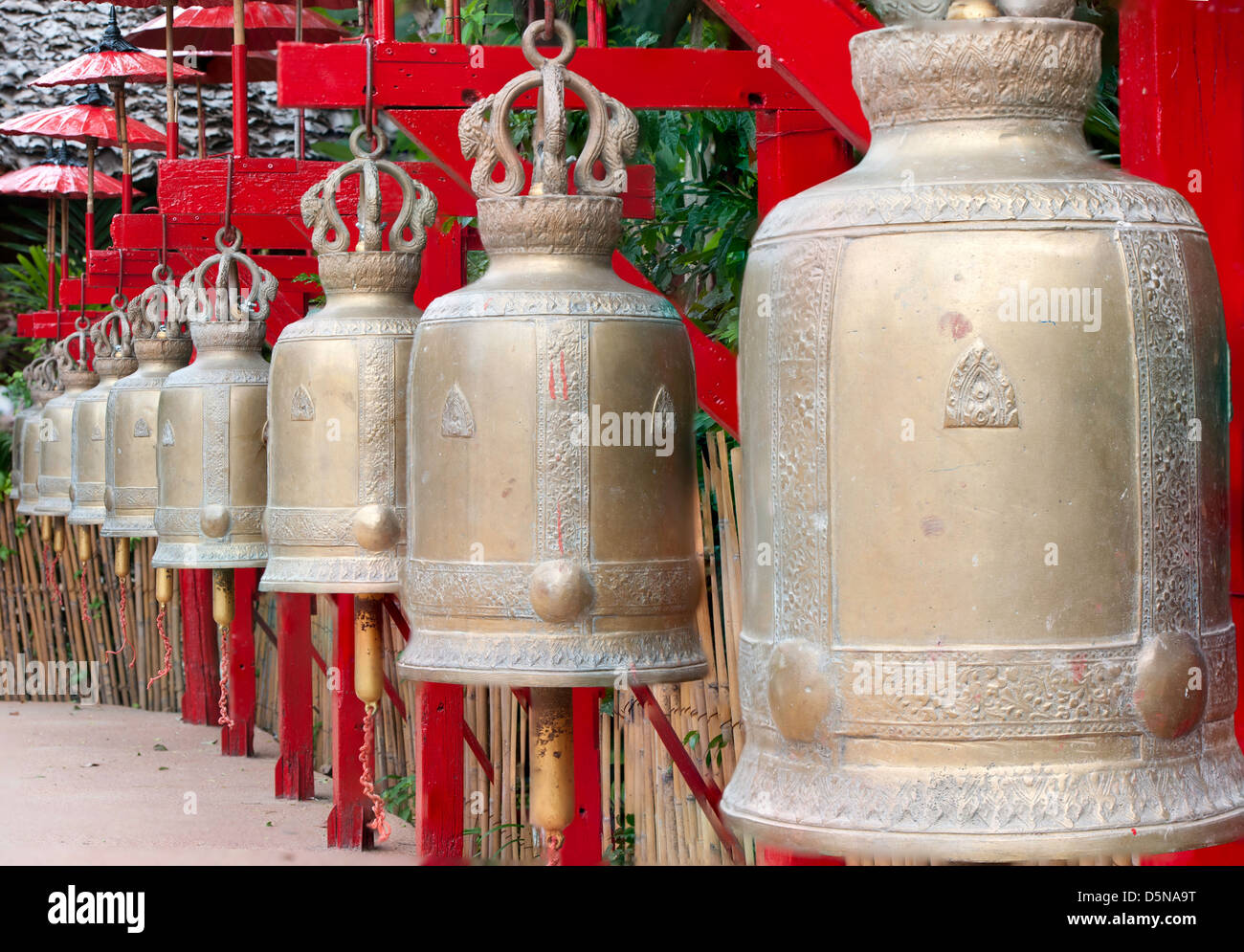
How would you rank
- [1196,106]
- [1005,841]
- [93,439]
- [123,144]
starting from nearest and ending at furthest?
[1005,841], [1196,106], [93,439], [123,144]

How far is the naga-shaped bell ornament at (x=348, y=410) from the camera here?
3758 mm

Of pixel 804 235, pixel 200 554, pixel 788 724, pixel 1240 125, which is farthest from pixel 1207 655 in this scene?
pixel 200 554

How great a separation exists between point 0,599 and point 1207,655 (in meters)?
13.9

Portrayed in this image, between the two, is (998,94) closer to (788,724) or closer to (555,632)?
(788,724)

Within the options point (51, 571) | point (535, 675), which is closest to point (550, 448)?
point (535, 675)

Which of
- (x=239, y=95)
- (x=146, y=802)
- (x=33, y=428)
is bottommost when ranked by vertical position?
(x=146, y=802)

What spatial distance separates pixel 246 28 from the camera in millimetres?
8078

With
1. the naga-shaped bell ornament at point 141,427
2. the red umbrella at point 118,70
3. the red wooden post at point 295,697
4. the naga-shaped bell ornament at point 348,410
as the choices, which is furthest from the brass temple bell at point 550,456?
the red wooden post at point 295,697

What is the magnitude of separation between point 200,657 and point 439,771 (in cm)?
677

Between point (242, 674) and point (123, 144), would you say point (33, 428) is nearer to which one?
point (242, 674)

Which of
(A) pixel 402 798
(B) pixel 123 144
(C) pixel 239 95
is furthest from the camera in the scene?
(A) pixel 402 798

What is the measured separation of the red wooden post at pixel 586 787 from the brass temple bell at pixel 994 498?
8.20 ft

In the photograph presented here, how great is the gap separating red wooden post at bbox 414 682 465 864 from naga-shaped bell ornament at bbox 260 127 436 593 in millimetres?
2568

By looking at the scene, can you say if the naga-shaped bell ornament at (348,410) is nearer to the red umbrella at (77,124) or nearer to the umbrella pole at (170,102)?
the umbrella pole at (170,102)
